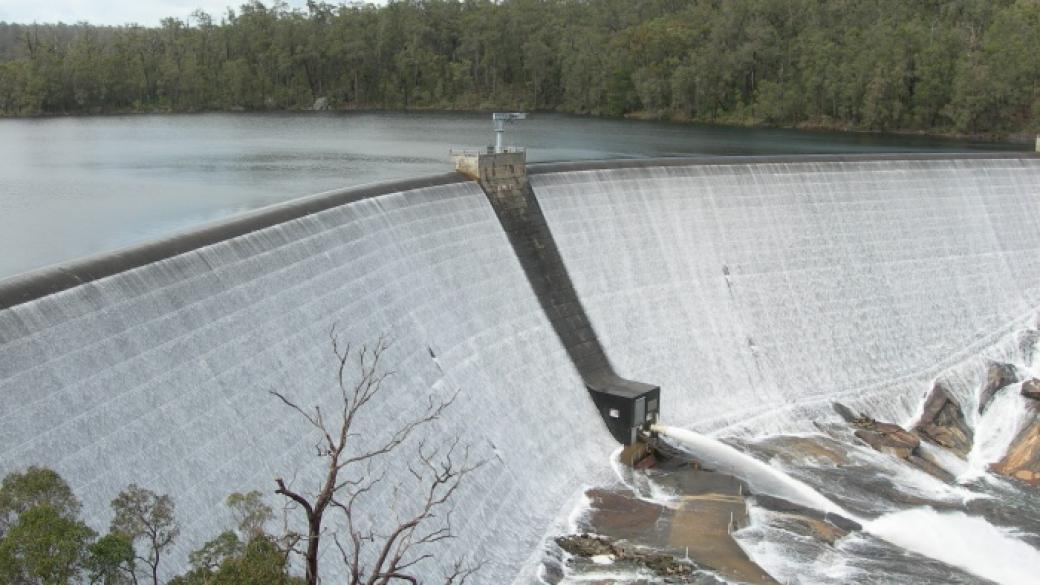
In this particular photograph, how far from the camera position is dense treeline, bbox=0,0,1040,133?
63.3 metres

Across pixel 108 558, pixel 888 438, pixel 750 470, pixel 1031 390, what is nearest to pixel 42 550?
pixel 108 558

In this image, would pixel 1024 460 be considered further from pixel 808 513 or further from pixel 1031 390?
pixel 808 513

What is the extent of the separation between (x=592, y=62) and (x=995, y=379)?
2223 inches

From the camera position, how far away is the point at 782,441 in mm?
22703

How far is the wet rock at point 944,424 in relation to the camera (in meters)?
24.0

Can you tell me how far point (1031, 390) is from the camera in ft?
85.6

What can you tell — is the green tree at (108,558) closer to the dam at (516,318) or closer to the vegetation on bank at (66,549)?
the vegetation on bank at (66,549)

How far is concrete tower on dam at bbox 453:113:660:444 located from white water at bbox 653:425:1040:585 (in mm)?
928

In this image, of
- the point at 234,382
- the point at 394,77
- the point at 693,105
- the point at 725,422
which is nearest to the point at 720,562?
the point at 725,422

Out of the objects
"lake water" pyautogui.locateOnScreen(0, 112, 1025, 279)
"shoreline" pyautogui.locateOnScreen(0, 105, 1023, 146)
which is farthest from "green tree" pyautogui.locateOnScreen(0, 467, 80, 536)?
"shoreline" pyautogui.locateOnScreen(0, 105, 1023, 146)

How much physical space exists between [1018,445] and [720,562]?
1083cm

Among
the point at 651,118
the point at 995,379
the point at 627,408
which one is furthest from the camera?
the point at 651,118

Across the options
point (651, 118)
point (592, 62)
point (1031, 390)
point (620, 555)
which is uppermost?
point (592, 62)

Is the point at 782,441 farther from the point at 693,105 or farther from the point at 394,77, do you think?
the point at 394,77
